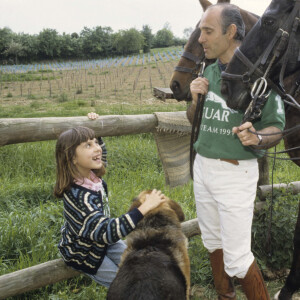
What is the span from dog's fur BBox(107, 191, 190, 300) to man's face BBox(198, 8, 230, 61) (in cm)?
113

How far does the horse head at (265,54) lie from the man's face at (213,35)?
13 centimetres

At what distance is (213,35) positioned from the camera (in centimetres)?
212

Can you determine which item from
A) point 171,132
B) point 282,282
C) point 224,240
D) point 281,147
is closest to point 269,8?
point 224,240

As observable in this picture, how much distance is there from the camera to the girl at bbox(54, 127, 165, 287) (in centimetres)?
205

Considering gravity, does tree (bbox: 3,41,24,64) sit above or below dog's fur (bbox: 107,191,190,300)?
below

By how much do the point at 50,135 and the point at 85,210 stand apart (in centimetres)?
125

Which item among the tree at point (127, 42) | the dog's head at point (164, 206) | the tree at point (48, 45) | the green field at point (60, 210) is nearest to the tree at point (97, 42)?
the tree at point (127, 42)

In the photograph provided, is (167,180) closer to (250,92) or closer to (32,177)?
(32,177)

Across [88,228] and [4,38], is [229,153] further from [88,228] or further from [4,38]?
[4,38]

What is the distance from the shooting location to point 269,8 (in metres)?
2.15

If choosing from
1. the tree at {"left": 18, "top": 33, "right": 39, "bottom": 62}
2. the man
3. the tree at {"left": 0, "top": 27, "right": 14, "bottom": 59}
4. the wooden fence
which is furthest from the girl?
the tree at {"left": 18, "top": 33, "right": 39, "bottom": 62}

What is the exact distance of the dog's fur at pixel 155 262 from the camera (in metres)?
1.78

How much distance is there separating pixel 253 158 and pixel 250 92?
43 cm

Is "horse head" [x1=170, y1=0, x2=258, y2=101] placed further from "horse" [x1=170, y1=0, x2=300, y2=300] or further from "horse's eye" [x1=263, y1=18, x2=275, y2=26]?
"horse's eye" [x1=263, y1=18, x2=275, y2=26]
